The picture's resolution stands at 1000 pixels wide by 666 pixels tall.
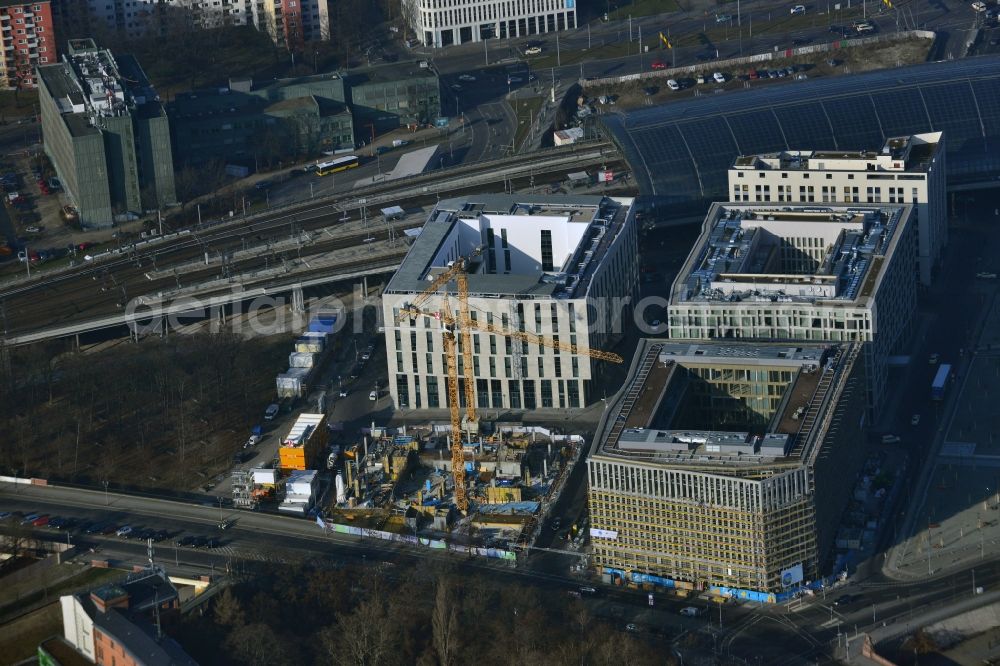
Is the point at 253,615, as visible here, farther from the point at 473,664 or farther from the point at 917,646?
the point at 917,646

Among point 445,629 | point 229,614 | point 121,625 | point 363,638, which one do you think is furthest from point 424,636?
point 121,625

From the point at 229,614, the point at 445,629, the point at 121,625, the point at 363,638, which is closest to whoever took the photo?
the point at 121,625

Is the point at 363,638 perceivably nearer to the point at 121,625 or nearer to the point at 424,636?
the point at 424,636

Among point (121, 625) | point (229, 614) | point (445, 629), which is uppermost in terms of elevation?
point (121, 625)

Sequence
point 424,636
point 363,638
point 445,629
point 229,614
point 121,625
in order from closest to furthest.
A: point 121,625 → point 363,638 → point 445,629 → point 424,636 → point 229,614

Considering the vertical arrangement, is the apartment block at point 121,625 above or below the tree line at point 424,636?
above

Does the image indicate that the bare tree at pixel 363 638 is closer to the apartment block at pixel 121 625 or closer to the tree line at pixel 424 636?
the tree line at pixel 424 636

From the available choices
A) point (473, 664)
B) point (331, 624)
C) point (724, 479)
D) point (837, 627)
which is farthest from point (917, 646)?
point (331, 624)

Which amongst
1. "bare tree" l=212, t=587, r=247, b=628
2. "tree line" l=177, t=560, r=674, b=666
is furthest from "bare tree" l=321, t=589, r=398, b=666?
"bare tree" l=212, t=587, r=247, b=628

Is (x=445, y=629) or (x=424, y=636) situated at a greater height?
(x=445, y=629)

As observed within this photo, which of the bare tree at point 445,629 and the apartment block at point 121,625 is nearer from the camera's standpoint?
the apartment block at point 121,625

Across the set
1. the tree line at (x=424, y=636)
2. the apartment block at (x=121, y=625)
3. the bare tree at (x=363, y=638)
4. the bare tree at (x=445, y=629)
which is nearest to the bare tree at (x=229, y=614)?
the tree line at (x=424, y=636)
